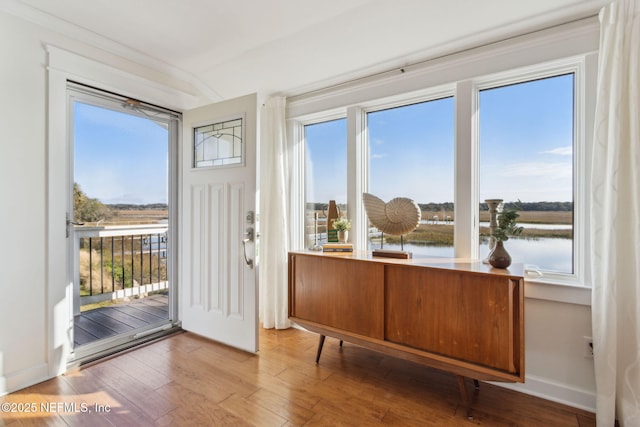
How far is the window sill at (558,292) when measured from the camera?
5.62ft

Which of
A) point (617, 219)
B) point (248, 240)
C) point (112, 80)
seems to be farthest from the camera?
point (248, 240)

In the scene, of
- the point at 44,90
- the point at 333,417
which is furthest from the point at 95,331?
the point at 333,417

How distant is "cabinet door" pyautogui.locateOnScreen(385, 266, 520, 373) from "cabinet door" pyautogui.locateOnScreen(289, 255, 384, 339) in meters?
0.09

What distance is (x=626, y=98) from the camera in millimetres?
1557

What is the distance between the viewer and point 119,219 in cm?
263

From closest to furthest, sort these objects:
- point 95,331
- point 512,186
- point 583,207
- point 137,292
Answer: point 583,207
point 512,186
point 95,331
point 137,292

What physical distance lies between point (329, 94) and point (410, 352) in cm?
221

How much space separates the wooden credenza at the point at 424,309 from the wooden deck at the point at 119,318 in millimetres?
1543

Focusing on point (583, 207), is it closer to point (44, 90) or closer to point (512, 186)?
point (512, 186)

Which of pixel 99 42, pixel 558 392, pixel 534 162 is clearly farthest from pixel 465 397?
pixel 99 42

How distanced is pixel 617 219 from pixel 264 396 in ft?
7.32

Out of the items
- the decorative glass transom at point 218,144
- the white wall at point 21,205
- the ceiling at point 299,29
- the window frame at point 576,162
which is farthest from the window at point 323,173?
the white wall at point 21,205

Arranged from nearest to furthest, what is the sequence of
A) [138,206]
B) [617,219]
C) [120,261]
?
[617,219] < [138,206] < [120,261]

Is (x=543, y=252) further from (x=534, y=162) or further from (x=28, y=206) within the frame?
(x=28, y=206)
